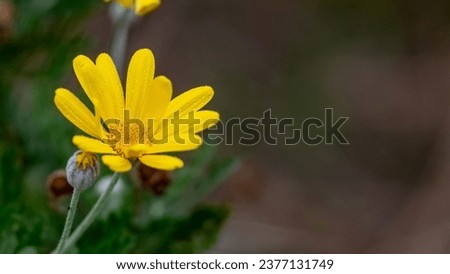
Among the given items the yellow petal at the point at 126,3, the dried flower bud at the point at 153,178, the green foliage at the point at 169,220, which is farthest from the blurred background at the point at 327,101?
the yellow petal at the point at 126,3

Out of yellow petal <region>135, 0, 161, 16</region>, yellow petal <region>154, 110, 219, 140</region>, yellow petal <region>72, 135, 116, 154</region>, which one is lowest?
yellow petal <region>72, 135, 116, 154</region>

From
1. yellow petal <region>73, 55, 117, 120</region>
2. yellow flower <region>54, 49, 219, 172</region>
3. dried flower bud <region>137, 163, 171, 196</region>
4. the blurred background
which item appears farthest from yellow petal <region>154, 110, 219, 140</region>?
the blurred background

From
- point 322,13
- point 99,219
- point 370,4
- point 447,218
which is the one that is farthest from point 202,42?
point 99,219

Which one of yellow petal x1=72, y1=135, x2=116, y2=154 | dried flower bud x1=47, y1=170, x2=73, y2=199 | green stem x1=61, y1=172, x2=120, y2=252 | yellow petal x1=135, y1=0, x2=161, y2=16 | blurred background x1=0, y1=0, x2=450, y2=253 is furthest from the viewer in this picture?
blurred background x1=0, y1=0, x2=450, y2=253

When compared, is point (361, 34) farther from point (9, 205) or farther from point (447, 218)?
point (9, 205)

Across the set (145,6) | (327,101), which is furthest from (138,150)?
(327,101)

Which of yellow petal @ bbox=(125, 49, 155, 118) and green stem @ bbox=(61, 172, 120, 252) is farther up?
yellow petal @ bbox=(125, 49, 155, 118)

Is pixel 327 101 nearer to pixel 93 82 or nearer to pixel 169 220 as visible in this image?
pixel 169 220

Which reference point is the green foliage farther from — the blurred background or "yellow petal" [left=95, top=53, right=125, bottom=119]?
the blurred background
